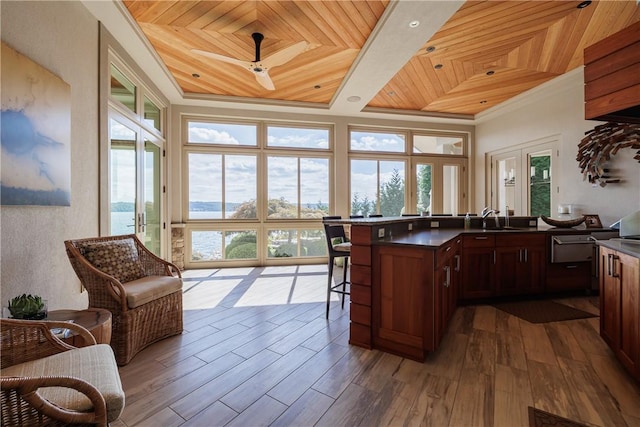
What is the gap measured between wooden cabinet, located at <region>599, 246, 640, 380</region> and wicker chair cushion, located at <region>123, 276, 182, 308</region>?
3.37m

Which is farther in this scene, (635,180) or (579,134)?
(579,134)

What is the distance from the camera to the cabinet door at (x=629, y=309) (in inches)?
66.9

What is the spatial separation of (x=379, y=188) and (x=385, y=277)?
165 inches

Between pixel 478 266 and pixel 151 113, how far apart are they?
5.26m

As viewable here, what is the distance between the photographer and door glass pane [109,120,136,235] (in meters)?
3.20

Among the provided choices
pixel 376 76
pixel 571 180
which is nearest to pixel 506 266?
pixel 571 180

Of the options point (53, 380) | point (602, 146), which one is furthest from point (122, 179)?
point (602, 146)

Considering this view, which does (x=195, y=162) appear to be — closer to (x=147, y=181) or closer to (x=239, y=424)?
(x=147, y=181)

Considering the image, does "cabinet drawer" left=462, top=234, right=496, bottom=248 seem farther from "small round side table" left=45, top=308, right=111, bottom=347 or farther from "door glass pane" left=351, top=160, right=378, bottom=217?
"small round side table" left=45, top=308, right=111, bottom=347

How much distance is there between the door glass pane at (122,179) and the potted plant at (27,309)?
162cm

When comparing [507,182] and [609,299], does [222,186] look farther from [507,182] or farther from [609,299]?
[507,182]

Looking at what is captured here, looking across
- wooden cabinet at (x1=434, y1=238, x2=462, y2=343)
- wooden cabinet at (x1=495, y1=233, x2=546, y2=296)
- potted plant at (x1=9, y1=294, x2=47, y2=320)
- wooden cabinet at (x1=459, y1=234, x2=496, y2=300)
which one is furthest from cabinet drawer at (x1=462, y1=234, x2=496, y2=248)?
potted plant at (x1=9, y1=294, x2=47, y2=320)

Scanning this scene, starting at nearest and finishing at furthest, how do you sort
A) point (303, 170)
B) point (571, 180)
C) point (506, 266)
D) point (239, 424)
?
1. point (239, 424)
2. point (506, 266)
3. point (571, 180)
4. point (303, 170)

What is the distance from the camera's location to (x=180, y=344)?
92.6 inches
